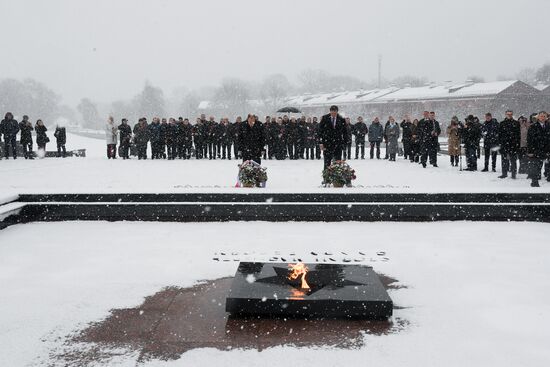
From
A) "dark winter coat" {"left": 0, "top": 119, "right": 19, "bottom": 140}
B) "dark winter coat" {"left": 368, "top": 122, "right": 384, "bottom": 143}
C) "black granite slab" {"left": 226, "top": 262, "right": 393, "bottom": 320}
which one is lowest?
"black granite slab" {"left": 226, "top": 262, "right": 393, "bottom": 320}

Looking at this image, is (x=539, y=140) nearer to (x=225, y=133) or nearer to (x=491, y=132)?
(x=491, y=132)

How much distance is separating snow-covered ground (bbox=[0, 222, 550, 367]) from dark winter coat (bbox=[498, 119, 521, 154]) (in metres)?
5.18

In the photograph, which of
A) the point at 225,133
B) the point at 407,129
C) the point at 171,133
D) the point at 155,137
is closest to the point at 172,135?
the point at 171,133

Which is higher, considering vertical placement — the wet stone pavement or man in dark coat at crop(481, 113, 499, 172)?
man in dark coat at crop(481, 113, 499, 172)

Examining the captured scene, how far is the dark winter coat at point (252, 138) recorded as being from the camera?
36.8 ft

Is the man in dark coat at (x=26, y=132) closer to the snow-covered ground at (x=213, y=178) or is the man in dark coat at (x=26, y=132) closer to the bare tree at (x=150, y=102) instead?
the snow-covered ground at (x=213, y=178)

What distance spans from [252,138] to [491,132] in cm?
709

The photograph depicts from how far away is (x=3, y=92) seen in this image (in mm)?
103188

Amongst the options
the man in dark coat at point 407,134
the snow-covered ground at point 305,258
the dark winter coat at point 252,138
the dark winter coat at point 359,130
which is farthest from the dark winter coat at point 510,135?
the dark winter coat at point 359,130

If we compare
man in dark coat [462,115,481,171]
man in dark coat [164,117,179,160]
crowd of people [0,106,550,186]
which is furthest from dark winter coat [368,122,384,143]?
man in dark coat [164,117,179,160]

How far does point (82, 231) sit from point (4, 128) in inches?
522

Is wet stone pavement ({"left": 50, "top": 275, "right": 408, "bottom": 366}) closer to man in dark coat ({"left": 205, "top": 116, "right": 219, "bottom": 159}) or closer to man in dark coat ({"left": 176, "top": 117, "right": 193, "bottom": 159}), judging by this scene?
man in dark coat ({"left": 205, "top": 116, "right": 219, "bottom": 159})

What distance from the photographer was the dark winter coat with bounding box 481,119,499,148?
13974 millimetres

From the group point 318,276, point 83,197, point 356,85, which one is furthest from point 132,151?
point 356,85
